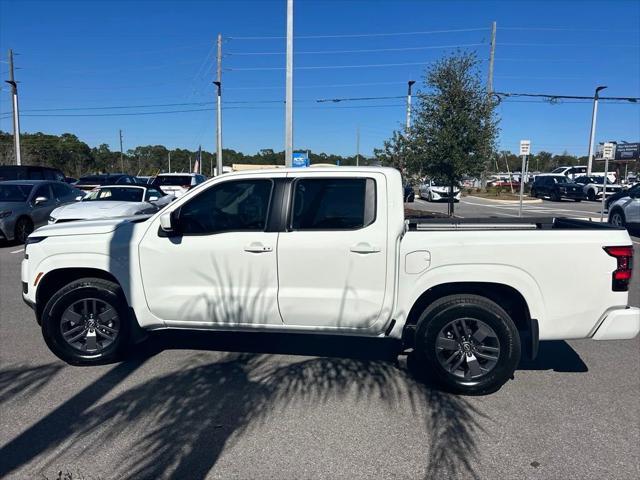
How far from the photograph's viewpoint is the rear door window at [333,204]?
428 centimetres

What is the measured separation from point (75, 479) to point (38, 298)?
2.39 meters

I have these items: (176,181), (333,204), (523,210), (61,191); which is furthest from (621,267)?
(523,210)

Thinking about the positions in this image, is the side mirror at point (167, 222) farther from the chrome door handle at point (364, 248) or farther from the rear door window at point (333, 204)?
the chrome door handle at point (364, 248)

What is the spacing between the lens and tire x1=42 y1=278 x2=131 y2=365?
4.62 meters

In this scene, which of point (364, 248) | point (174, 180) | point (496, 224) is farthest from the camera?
point (174, 180)

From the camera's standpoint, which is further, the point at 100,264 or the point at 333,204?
the point at 100,264

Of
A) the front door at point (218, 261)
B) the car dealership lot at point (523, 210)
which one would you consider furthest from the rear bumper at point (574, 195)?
the front door at point (218, 261)

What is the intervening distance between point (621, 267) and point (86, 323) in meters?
4.70

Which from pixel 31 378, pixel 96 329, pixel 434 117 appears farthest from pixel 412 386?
pixel 434 117

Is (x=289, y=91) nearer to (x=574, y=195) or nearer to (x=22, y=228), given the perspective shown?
(x=22, y=228)

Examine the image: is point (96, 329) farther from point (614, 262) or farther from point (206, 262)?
point (614, 262)

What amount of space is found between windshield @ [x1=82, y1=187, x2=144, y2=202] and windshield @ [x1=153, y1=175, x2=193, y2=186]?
5921 mm

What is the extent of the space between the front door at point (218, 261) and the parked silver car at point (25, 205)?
9277 millimetres

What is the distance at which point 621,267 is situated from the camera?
3.96m
